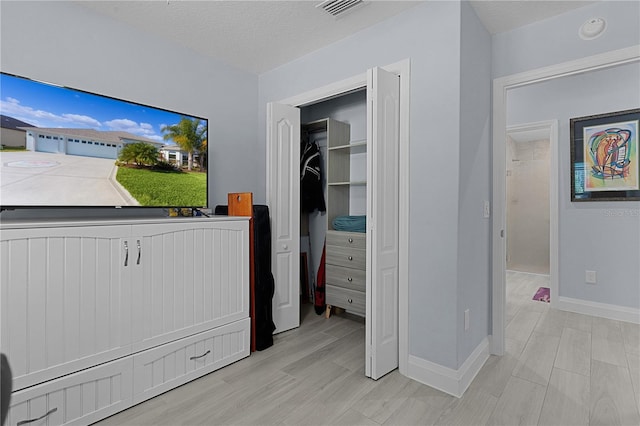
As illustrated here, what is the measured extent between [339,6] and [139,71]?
5.08 feet

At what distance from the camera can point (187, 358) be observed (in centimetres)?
209

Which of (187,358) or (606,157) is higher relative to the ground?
(606,157)

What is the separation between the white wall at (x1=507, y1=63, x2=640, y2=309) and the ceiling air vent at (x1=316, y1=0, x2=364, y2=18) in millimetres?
2635

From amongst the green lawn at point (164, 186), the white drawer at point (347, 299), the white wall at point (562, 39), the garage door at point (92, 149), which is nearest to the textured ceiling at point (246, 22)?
the white wall at point (562, 39)

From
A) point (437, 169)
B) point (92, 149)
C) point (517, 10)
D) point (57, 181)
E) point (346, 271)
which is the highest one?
point (517, 10)

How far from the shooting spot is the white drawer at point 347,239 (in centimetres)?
296

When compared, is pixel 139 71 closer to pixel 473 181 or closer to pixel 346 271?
pixel 346 271

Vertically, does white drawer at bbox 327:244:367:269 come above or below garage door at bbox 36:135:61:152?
below

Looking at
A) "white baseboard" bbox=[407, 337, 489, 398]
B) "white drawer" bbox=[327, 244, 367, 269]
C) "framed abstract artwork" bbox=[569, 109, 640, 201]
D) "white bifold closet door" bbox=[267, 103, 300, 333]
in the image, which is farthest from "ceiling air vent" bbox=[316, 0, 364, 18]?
"framed abstract artwork" bbox=[569, 109, 640, 201]

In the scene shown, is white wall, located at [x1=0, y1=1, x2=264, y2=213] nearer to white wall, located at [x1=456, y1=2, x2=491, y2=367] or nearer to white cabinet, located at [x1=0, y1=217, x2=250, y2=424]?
white cabinet, located at [x1=0, y1=217, x2=250, y2=424]

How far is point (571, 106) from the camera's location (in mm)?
3490

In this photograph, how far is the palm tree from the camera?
2355mm

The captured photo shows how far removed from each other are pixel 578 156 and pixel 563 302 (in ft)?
5.05


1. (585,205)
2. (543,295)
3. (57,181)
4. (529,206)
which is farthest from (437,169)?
(529,206)
